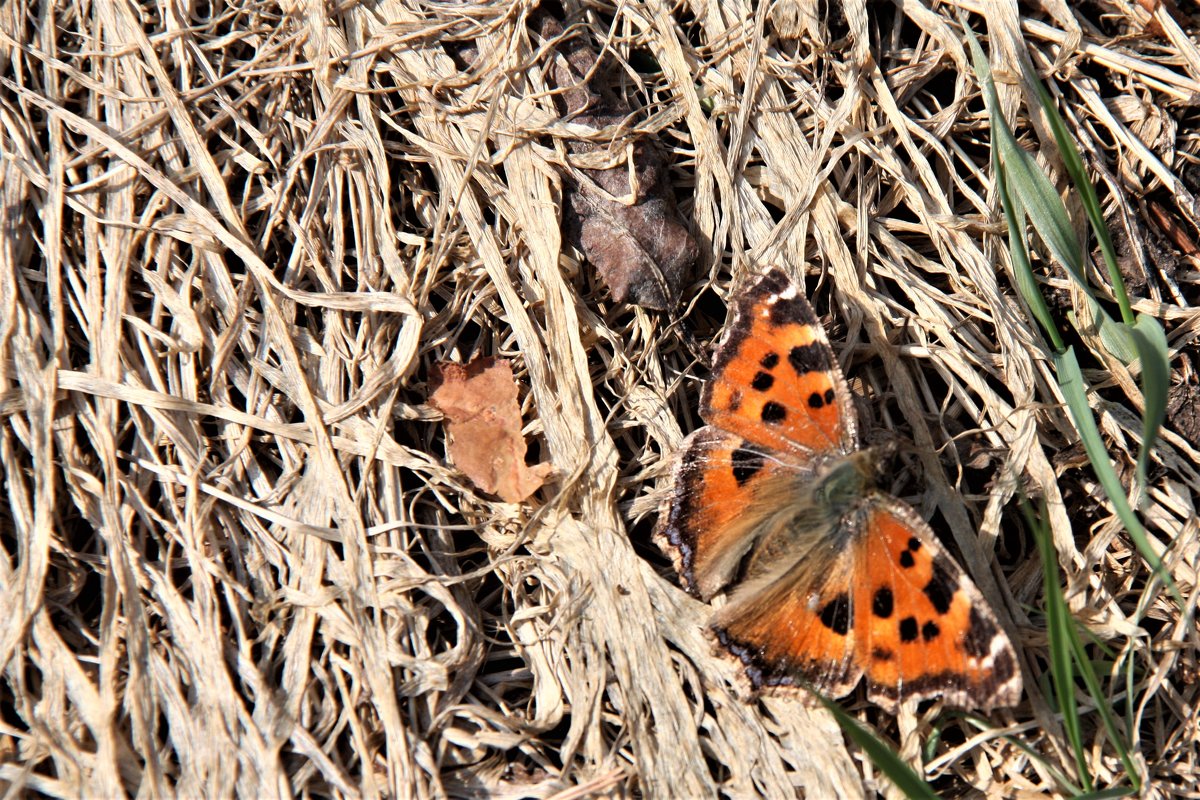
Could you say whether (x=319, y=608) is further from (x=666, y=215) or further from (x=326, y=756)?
(x=666, y=215)

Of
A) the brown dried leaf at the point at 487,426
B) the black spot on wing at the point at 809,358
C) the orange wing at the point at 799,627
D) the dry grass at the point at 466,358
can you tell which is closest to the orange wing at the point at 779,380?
the black spot on wing at the point at 809,358

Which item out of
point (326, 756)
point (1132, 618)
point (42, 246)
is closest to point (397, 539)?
point (326, 756)

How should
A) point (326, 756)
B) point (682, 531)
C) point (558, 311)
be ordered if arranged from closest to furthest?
point (326, 756)
point (682, 531)
point (558, 311)

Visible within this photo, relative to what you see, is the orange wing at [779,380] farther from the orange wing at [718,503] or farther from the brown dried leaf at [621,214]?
the brown dried leaf at [621,214]

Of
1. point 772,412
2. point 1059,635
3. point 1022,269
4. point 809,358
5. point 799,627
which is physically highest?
point 1022,269

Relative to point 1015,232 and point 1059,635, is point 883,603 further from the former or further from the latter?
point 1015,232

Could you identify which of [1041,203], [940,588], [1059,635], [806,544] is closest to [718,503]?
[806,544]

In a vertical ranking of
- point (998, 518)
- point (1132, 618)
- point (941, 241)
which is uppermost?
point (941, 241)
